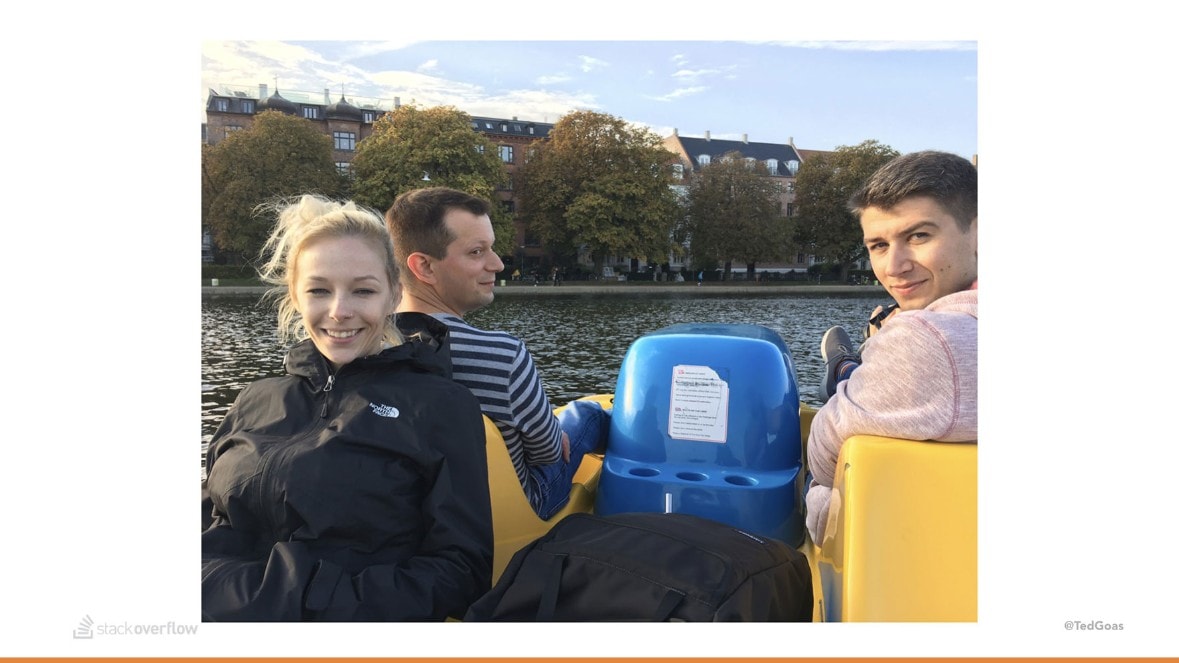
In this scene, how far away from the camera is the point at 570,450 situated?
10.5 feet

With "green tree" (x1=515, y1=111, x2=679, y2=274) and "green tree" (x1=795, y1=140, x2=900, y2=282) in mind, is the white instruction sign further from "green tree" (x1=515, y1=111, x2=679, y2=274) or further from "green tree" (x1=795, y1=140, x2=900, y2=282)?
"green tree" (x1=515, y1=111, x2=679, y2=274)

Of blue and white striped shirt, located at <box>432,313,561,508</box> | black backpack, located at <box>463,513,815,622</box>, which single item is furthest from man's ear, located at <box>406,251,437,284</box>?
black backpack, located at <box>463,513,815,622</box>

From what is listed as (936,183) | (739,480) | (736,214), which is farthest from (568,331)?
(736,214)

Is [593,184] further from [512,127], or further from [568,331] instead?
[568,331]

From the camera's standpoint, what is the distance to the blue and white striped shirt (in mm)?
2447

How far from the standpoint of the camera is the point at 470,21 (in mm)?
1626

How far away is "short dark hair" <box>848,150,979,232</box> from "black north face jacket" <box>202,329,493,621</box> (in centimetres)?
129
